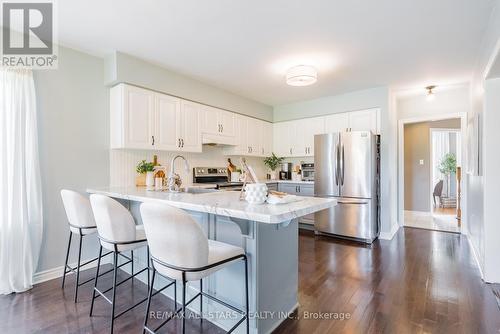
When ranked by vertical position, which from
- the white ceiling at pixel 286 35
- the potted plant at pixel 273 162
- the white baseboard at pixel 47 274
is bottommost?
the white baseboard at pixel 47 274

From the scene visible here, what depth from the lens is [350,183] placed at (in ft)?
13.2

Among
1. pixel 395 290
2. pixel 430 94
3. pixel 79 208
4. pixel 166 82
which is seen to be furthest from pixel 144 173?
pixel 430 94

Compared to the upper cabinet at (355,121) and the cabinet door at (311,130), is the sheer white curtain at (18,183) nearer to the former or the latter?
the cabinet door at (311,130)

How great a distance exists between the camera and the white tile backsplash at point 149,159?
3160 mm

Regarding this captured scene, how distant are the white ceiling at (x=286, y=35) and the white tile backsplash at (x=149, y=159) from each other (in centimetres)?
121

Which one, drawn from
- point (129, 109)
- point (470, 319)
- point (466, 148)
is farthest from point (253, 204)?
point (466, 148)

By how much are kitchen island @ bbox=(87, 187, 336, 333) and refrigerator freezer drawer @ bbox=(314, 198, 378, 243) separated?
2283 millimetres

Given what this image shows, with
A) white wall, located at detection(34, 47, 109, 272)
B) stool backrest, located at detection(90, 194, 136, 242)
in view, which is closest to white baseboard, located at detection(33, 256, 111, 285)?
white wall, located at detection(34, 47, 109, 272)

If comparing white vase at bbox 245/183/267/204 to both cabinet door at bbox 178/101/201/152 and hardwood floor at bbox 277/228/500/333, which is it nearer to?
hardwood floor at bbox 277/228/500/333

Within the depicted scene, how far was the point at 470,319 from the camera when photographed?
6.30 ft

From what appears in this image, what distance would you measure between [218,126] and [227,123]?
0.79 feet

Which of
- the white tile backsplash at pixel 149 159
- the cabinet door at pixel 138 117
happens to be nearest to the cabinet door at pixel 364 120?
the white tile backsplash at pixel 149 159

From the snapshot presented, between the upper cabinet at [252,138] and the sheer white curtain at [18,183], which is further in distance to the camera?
the upper cabinet at [252,138]

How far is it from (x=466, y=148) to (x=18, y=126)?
5.96 metres
